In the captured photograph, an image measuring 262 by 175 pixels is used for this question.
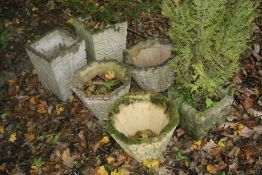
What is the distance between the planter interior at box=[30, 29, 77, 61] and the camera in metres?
5.07

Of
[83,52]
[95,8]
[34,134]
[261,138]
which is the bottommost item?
[34,134]

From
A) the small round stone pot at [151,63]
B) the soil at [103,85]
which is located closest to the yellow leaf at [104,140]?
the soil at [103,85]

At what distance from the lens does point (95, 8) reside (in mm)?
5043

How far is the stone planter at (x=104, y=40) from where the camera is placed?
4934 mm

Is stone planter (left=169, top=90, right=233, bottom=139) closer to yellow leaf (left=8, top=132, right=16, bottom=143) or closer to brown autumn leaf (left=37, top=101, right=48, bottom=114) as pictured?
brown autumn leaf (left=37, top=101, right=48, bottom=114)

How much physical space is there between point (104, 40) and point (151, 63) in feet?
2.44

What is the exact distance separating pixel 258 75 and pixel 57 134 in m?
2.94

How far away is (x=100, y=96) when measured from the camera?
4477 mm

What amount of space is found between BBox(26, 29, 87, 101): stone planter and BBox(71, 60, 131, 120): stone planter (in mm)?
245

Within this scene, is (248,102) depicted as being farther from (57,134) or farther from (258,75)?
(57,134)

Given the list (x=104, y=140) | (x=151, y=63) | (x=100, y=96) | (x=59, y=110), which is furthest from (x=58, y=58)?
(x=151, y=63)

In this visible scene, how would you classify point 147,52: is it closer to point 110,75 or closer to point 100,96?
point 110,75

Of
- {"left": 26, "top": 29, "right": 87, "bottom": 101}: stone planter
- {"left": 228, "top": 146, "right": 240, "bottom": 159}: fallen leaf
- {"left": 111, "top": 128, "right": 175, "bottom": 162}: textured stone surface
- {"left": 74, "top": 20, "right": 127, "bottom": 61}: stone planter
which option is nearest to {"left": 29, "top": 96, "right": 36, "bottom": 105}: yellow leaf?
{"left": 26, "top": 29, "right": 87, "bottom": 101}: stone planter

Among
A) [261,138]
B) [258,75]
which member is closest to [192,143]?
[261,138]
